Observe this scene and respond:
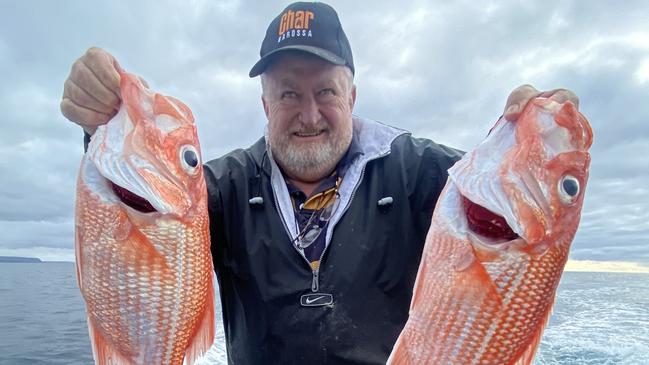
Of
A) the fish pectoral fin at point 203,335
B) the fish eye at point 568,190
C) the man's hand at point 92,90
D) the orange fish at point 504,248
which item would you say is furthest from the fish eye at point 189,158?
the fish eye at point 568,190

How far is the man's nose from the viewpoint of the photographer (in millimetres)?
3688

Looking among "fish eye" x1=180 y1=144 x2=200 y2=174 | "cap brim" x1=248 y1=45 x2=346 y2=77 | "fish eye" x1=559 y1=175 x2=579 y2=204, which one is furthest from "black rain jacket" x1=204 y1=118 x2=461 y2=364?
"fish eye" x1=559 y1=175 x2=579 y2=204

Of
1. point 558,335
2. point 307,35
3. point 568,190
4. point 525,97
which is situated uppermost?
point 307,35

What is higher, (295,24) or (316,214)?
(295,24)

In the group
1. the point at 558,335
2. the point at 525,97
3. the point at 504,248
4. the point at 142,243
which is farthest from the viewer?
the point at 558,335

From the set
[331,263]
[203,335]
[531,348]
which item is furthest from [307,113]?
[531,348]

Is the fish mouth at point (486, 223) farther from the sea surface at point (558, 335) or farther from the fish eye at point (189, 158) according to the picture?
the sea surface at point (558, 335)

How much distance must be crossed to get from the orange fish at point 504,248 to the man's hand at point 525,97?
52 mm

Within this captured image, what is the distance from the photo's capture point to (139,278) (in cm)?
→ 244

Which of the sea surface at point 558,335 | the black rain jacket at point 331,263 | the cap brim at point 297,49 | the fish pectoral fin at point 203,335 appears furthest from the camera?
the sea surface at point 558,335

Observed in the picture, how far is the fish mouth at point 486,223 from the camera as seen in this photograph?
2.41 metres

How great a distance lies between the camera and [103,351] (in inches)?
99.4

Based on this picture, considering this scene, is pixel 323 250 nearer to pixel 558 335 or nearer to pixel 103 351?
pixel 103 351

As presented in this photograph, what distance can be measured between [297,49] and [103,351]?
233 cm
